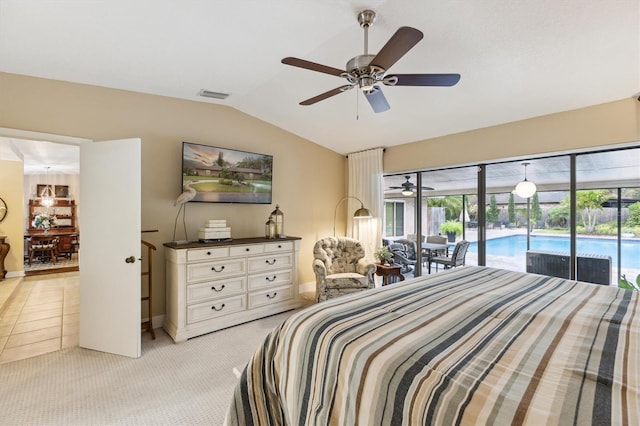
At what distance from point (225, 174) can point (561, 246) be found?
4.29 metres

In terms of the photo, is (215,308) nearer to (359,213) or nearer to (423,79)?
(359,213)

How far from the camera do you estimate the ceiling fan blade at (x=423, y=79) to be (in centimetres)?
202

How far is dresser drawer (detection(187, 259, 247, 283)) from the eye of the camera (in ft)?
10.8

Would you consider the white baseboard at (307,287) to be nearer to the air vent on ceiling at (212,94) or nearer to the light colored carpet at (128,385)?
the light colored carpet at (128,385)

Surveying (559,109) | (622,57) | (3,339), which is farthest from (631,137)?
(3,339)

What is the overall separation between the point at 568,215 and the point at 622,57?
177 centimetres

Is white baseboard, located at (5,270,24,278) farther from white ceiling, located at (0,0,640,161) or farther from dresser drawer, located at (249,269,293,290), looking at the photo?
dresser drawer, located at (249,269,293,290)

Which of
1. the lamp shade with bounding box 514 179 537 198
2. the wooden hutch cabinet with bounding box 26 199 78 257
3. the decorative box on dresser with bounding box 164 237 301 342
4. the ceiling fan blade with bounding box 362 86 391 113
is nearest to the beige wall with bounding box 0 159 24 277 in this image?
the wooden hutch cabinet with bounding box 26 199 78 257

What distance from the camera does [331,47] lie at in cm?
270

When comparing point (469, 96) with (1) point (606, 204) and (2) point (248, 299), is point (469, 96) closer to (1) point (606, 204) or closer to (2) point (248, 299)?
(1) point (606, 204)

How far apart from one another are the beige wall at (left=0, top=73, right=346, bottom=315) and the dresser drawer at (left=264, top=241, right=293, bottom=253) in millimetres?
602

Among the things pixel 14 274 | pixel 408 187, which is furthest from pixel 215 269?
pixel 14 274

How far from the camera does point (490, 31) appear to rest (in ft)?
7.52

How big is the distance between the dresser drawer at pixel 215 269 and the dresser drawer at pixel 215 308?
29 cm
